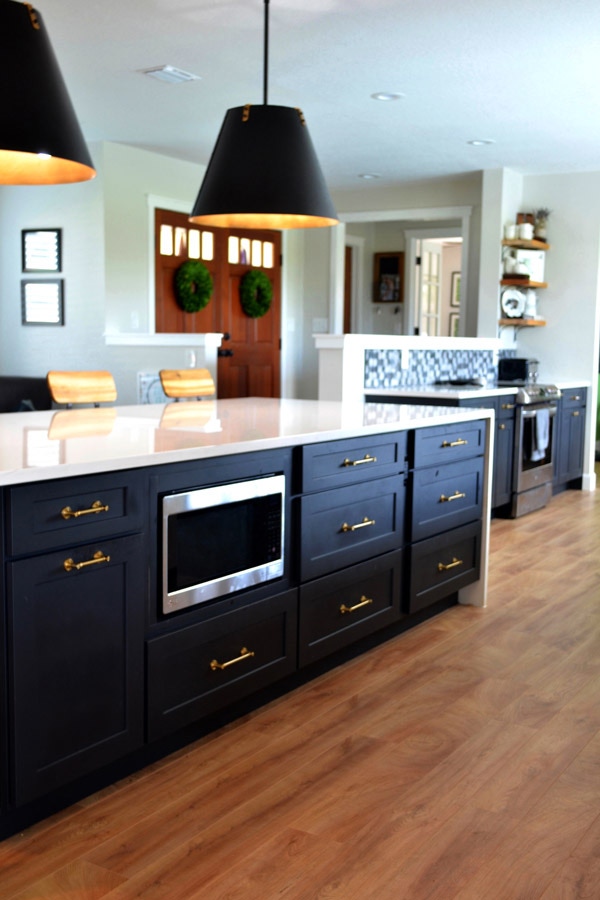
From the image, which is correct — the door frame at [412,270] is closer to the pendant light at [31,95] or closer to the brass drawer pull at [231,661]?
the brass drawer pull at [231,661]

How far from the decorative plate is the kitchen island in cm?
385

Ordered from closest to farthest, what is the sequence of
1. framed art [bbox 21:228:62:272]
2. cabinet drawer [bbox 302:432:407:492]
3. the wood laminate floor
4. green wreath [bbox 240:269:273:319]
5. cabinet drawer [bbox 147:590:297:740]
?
the wood laminate floor
cabinet drawer [bbox 147:590:297:740]
cabinet drawer [bbox 302:432:407:492]
framed art [bbox 21:228:62:272]
green wreath [bbox 240:269:273:319]

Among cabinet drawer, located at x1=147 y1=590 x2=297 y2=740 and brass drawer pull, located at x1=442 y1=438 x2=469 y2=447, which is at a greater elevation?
brass drawer pull, located at x1=442 y1=438 x2=469 y2=447

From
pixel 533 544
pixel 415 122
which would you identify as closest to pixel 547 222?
pixel 415 122

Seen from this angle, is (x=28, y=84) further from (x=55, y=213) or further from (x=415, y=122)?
A: (x=55, y=213)

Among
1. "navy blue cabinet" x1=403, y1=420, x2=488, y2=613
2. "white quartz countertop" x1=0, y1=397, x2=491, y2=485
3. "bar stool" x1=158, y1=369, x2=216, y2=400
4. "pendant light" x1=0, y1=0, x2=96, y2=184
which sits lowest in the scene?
"navy blue cabinet" x1=403, y1=420, x2=488, y2=613

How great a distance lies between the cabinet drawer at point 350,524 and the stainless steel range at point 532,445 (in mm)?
3078

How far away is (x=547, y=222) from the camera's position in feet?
25.6

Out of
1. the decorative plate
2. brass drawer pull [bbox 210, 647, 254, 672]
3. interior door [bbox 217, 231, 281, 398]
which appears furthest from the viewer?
interior door [bbox 217, 231, 281, 398]

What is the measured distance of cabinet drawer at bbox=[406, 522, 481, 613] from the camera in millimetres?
3723

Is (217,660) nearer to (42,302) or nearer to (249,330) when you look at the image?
(42,302)

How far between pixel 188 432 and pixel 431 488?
1.26 m

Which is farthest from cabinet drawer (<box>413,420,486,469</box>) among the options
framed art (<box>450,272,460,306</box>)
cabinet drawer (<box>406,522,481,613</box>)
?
framed art (<box>450,272,460,306</box>)

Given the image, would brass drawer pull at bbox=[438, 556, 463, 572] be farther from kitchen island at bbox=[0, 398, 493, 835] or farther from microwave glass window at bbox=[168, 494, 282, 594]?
microwave glass window at bbox=[168, 494, 282, 594]
